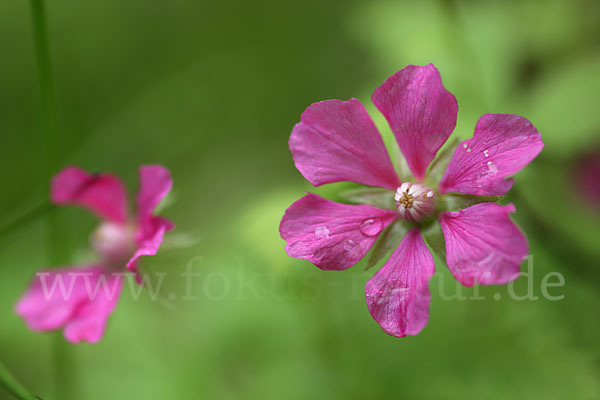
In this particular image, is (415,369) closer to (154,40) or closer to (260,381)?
(260,381)

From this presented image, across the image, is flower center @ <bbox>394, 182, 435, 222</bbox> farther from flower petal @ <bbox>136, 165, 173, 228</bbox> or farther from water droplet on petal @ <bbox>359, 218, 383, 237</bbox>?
flower petal @ <bbox>136, 165, 173, 228</bbox>

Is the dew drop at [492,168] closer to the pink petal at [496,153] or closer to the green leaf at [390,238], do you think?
the pink petal at [496,153]

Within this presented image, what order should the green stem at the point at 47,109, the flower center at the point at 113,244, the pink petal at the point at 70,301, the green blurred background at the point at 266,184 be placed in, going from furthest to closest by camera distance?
the green blurred background at the point at 266,184, the flower center at the point at 113,244, the green stem at the point at 47,109, the pink petal at the point at 70,301

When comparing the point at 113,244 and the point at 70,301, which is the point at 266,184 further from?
the point at 70,301

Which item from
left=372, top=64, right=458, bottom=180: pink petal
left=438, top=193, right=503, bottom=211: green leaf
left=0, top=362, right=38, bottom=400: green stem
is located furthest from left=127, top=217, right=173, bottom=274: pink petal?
left=438, top=193, right=503, bottom=211: green leaf

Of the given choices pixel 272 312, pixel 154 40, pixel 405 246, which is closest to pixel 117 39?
A: pixel 154 40

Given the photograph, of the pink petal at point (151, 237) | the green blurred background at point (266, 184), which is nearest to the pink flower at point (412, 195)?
the pink petal at point (151, 237)
